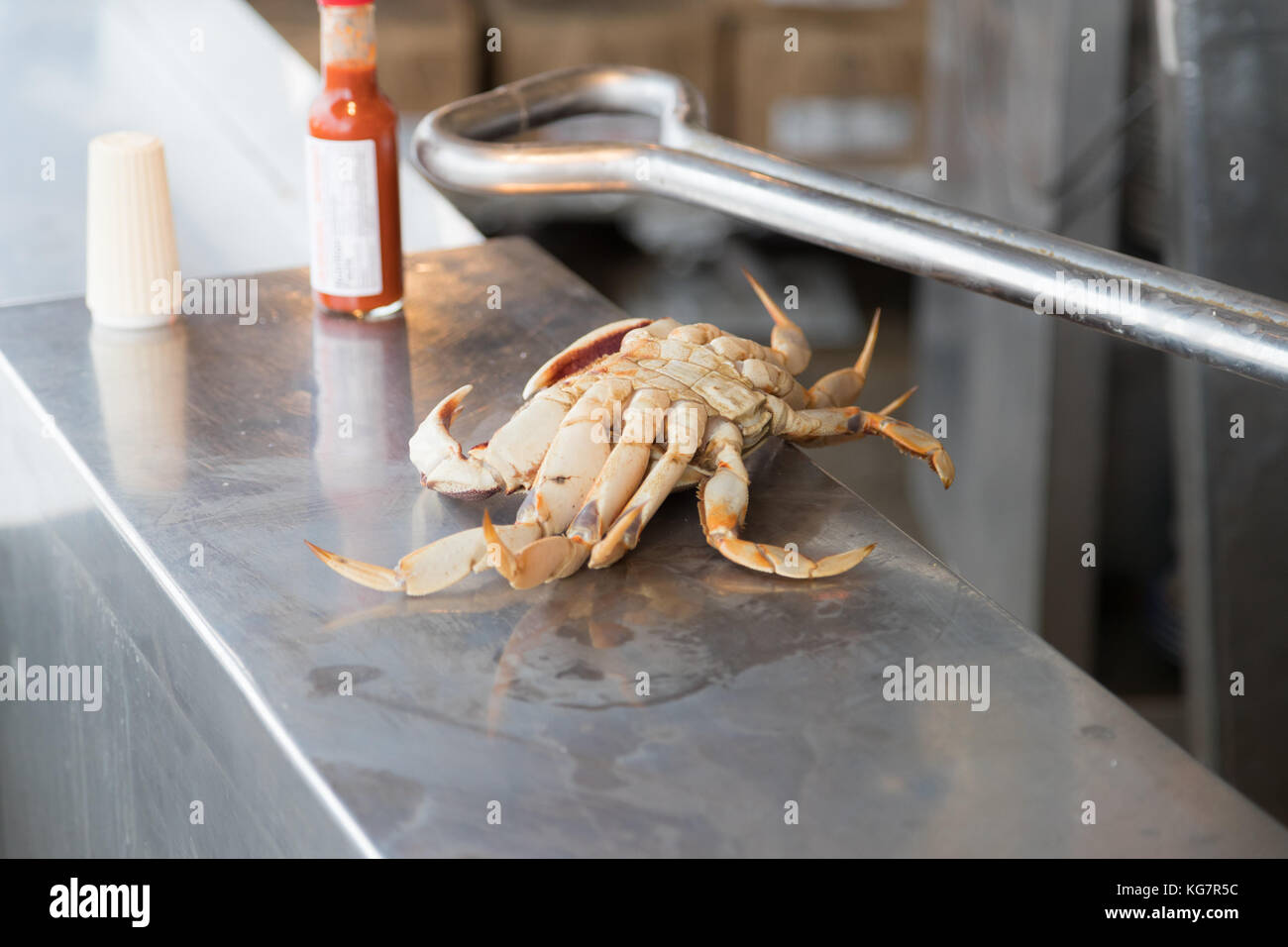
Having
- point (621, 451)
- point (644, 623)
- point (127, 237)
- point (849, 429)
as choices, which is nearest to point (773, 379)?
point (849, 429)

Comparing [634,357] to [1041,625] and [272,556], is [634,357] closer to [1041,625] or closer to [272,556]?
[272,556]

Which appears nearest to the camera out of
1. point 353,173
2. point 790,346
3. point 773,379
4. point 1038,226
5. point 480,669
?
point 480,669

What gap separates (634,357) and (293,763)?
46 cm

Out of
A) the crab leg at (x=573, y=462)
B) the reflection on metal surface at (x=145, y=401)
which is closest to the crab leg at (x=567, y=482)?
the crab leg at (x=573, y=462)

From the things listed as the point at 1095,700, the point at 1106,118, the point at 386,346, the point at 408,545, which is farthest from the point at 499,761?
the point at 1106,118

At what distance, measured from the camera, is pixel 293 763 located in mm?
804

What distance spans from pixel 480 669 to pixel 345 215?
2.20 feet

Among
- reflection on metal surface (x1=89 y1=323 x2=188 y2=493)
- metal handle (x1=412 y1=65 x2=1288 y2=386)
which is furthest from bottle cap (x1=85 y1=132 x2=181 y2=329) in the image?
metal handle (x1=412 y1=65 x2=1288 y2=386)

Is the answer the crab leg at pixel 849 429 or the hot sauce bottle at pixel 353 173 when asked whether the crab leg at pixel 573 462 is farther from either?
the hot sauce bottle at pixel 353 173

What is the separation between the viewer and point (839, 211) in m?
0.93

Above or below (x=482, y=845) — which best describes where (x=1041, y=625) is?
below

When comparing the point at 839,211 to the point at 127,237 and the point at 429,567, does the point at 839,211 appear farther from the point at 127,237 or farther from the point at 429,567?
the point at 127,237
